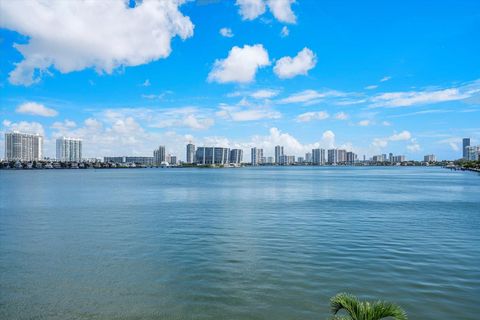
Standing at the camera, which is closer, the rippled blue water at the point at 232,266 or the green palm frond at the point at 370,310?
the green palm frond at the point at 370,310

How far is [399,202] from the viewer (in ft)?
185

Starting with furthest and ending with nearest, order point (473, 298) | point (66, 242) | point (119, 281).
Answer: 1. point (66, 242)
2. point (119, 281)
3. point (473, 298)

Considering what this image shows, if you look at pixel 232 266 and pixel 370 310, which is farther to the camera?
pixel 232 266

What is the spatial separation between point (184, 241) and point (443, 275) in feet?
57.0

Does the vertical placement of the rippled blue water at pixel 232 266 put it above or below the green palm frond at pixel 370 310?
below

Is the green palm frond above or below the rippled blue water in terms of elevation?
above

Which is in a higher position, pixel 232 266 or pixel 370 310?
pixel 370 310

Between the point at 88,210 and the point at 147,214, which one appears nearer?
the point at 147,214

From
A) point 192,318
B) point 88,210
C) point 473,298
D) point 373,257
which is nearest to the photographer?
point 192,318

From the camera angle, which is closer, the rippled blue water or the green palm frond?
the green palm frond

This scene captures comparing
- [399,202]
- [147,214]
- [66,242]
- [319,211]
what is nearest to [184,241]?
[66,242]

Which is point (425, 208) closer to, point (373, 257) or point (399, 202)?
point (399, 202)

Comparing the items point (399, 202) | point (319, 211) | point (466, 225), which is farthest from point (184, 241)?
point (399, 202)

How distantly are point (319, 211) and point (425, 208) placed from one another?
15313mm
